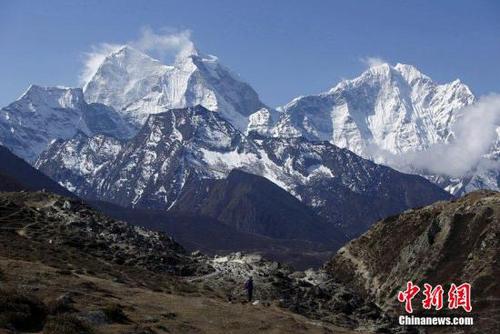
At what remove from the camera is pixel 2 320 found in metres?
47.8

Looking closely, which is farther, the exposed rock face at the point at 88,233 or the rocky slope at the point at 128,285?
the exposed rock face at the point at 88,233

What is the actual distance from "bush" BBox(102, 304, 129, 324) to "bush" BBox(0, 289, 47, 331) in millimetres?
4832

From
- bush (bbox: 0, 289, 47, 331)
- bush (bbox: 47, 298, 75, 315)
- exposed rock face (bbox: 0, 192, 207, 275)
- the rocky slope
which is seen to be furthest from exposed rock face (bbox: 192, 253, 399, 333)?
bush (bbox: 0, 289, 47, 331)

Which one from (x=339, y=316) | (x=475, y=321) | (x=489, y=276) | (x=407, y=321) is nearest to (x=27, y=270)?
(x=339, y=316)

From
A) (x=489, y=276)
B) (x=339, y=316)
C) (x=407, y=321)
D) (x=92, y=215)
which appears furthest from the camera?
(x=489, y=276)

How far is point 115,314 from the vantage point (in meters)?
54.9

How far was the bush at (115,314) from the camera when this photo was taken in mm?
54406

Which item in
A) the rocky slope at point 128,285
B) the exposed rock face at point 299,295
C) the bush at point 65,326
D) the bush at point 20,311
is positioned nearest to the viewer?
the bush at point 65,326

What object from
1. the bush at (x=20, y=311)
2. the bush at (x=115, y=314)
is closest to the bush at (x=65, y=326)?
the bush at (x=20, y=311)

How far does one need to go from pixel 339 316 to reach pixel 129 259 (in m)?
31.1

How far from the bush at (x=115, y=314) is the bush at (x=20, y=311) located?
483 centimetres

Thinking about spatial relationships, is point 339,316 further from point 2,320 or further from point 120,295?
point 2,320

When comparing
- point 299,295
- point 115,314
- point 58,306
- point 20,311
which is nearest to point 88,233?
point 299,295

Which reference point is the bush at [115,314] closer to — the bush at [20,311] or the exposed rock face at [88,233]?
the bush at [20,311]
